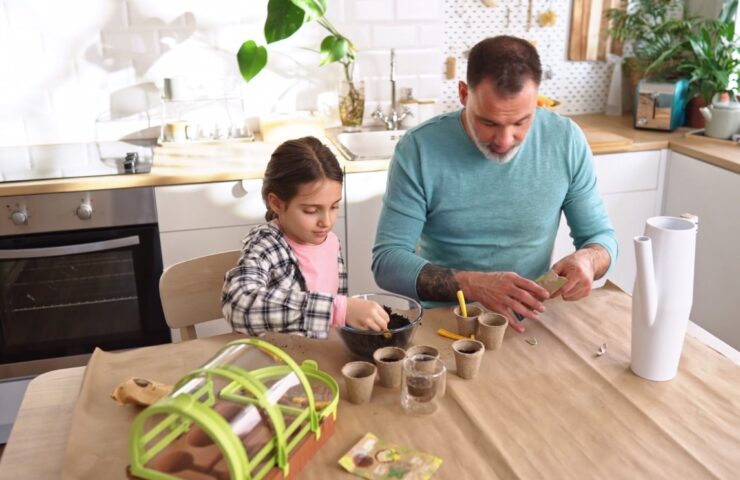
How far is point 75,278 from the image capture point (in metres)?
2.60

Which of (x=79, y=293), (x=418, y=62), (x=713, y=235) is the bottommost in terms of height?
(x=79, y=293)

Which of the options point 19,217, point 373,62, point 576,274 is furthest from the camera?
point 373,62

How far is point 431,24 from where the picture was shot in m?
3.17

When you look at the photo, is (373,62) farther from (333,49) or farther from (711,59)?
(711,59)

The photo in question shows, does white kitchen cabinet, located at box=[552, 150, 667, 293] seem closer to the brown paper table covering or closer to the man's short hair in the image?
the man's short hair

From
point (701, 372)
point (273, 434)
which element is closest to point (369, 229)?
point (701, 372)

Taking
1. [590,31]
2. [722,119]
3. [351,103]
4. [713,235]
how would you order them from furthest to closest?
[590,31] < [351,103] < [722,119] < [713,235]

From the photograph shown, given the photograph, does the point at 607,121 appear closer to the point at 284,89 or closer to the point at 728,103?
the point at 728,103

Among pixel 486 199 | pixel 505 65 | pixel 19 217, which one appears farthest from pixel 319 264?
pixel 19 217

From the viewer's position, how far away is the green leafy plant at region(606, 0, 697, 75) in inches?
126

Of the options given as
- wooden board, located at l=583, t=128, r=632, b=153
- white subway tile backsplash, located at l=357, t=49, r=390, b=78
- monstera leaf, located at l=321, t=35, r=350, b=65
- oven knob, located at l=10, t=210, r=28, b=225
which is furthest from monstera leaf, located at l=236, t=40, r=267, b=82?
wooden board, located at l=583, t=128, r=632, b=153

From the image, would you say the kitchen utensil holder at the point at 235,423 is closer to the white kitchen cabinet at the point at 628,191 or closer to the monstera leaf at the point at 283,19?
the monstera leaf at the point at 283,19

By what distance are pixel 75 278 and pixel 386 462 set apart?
1.85 metres

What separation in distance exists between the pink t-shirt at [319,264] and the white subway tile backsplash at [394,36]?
158 cm
